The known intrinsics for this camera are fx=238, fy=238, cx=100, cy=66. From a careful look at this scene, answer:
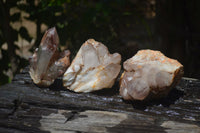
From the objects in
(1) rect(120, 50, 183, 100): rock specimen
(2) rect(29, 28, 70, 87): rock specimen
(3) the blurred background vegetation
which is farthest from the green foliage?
(1) rect(120, 50, 183, 100): rock specimen

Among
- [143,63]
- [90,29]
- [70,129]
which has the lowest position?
[70,129]

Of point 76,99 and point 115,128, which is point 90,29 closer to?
point 76,99

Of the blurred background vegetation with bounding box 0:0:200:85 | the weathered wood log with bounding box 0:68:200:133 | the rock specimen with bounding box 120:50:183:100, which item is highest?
the blurred background vegetation with bounding box 0:0:200:85

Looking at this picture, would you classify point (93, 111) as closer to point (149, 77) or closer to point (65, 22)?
point (149, 77)

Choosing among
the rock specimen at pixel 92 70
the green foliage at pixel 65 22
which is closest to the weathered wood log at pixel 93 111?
the rock specimen at pixel 92 70

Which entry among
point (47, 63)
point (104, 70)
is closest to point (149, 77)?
point (104, 70)

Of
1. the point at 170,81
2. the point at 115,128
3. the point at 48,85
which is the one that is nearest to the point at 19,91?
the point at 48,85

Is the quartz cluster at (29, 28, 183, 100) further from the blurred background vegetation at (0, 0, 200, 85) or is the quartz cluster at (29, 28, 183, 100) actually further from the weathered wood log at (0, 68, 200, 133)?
the blurred background vegetation at (0, 0, 200, 85)
